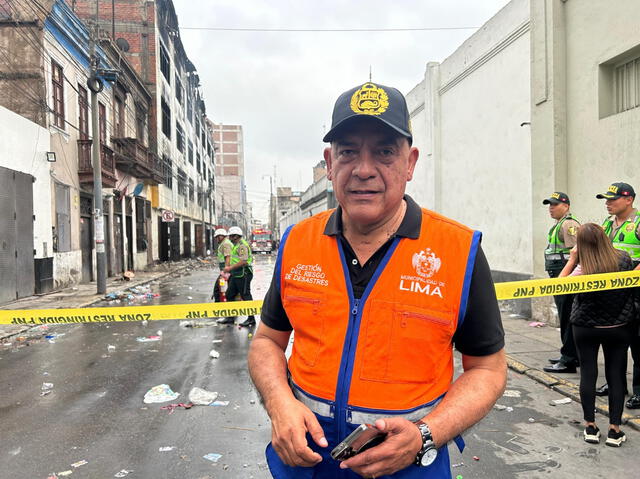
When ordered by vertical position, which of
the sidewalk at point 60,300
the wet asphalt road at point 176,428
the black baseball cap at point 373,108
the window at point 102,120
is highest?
the window at point 102,120

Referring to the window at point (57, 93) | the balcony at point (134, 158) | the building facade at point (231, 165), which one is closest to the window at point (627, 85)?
the window at point (57, 93)

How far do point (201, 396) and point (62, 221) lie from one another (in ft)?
44.0

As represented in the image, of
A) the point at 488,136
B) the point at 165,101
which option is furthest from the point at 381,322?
the point at 165,101

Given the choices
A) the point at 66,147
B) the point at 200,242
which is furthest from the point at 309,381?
the point at 200,242

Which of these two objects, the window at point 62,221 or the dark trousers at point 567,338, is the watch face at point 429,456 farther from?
the window at point 62,221

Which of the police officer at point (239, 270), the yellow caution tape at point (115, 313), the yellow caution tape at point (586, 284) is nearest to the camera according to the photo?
the yellow caution tape at point (115, 313)

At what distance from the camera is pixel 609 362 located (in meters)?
3.91

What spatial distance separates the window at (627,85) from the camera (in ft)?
22.8

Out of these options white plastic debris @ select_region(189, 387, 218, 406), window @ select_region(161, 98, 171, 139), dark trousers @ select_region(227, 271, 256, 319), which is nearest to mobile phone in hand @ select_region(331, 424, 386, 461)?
white plastic debris @ select_region(189, 387, 218, 406)

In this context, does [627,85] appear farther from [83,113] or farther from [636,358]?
[83,113]

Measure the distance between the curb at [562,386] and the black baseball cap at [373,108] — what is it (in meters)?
4.18

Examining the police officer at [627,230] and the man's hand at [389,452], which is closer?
the man's hand at [389,452]

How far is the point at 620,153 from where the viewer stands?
701 cm

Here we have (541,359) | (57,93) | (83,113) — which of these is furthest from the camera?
(83,113)
